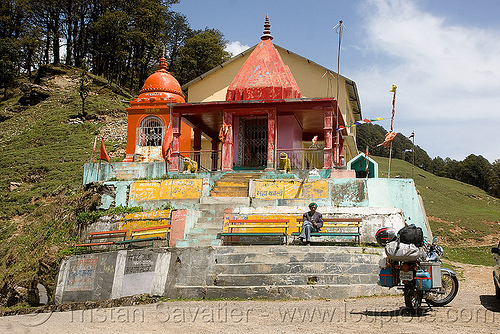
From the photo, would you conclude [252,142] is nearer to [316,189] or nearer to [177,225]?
[316,189]

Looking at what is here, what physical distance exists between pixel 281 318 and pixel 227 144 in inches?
502

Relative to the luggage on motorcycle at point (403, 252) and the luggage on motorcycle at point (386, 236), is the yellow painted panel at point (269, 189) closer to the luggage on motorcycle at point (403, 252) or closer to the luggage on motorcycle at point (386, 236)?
the luggage on motorcycle at point (386, 236)

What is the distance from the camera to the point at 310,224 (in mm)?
13461

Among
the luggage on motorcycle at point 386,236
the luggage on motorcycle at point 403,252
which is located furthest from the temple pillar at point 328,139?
the luggage on motorcycle at point 403,252

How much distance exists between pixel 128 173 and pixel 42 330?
12.5 m

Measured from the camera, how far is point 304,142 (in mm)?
27656

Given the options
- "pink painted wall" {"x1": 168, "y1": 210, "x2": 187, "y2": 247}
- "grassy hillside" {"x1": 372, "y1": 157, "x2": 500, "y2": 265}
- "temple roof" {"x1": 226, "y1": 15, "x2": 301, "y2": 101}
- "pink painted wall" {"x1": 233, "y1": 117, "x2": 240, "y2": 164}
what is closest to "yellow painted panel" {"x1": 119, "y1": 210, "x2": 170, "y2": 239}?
"pink painted wall" {"x1": 168, "y1": 210, "x2": 187, "y2": 247}

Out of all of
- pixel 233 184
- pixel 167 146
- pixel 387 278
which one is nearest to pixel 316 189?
→ pixel 233 184

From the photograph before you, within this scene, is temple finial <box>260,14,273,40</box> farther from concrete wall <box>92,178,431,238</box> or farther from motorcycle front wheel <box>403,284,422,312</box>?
motorcycle front wheel <box>403,284,422,312</box>

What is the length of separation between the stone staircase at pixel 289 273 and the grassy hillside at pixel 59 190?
16.9ft

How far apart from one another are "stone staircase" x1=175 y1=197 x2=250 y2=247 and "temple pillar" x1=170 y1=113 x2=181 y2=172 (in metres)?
3.90

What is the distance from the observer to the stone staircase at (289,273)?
36.9ft

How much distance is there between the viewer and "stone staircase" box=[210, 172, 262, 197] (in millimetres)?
18297

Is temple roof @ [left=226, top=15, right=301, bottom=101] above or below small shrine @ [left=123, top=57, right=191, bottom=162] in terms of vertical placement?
above
